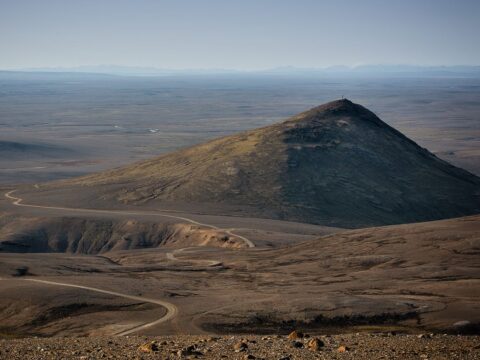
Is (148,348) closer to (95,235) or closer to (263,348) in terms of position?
(263,348)

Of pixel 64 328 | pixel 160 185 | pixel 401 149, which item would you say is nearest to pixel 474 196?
pixel 401 149

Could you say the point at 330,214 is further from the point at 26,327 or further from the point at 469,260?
the point at 26,327

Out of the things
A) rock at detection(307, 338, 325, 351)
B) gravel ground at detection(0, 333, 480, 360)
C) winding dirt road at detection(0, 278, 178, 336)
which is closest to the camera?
gravel ground at detection(0, 333, 480, 360)

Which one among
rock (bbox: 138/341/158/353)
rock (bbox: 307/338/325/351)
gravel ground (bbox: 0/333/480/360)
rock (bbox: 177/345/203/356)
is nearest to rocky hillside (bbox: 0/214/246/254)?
gravel ground (bbox: 0/333/480/360)

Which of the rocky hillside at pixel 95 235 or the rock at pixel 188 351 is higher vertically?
the rock at pixel 188 351

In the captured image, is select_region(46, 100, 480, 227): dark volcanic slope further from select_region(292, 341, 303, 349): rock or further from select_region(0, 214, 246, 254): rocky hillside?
select_region(292, 341, 303, 349): rock

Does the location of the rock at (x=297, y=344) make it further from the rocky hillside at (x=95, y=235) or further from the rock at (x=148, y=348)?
the rocky hillside at (x=95, y=235)

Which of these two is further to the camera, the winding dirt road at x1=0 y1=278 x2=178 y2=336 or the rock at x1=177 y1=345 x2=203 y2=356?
the winding dirt road at x1=0 y1=278 x2=178 y2=336

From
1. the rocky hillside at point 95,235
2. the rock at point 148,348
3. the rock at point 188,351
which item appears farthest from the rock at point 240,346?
the rocky hillside at point 95,235
